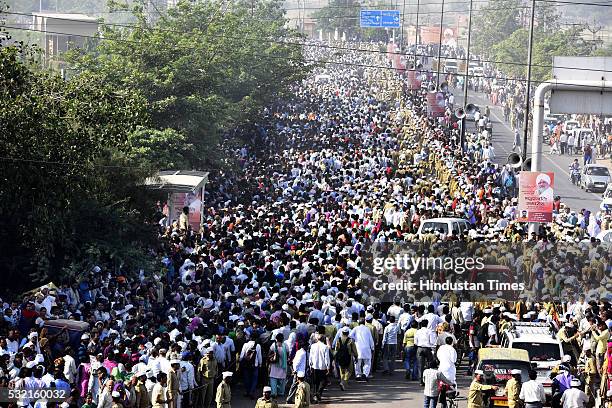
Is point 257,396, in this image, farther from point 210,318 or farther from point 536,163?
point 536,163

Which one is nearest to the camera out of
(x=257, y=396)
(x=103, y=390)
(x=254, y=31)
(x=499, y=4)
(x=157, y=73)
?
(x=103, y=390)

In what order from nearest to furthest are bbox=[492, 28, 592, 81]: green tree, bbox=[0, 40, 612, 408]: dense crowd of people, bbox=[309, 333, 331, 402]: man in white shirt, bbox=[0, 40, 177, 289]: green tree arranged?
1. bbox=[0, 40, 612, 408]: dense crowd of people
2. bbox=[309, 333, 331, 402]: man in white shirt
3. bbox=[0, 40, 177, 289]: green tree
4. bbox=[492, 28, 592, 81]: green tree

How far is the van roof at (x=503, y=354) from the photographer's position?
19.2 m

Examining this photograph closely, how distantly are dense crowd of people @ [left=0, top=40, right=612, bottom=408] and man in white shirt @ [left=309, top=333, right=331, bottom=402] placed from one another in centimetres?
2

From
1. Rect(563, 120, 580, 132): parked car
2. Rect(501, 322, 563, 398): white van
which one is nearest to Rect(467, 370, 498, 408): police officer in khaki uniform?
Rect(501, 322, 563, 398): white van

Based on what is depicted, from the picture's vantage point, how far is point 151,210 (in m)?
28.2

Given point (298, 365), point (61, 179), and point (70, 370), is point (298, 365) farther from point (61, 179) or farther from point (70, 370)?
point (61, 179)

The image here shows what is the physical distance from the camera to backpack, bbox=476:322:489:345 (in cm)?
2253

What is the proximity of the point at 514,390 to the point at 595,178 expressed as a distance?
99.4ft

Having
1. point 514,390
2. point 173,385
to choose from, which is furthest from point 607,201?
point 173,385

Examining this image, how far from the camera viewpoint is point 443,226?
29.5m

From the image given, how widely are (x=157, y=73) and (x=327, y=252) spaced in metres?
14.0

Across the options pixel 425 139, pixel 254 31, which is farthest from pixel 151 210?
pixel 254 31

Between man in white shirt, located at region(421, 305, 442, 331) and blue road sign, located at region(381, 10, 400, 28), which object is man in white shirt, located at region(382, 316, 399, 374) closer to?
man in white shirt, located at region(421, 305, 442, 331)
